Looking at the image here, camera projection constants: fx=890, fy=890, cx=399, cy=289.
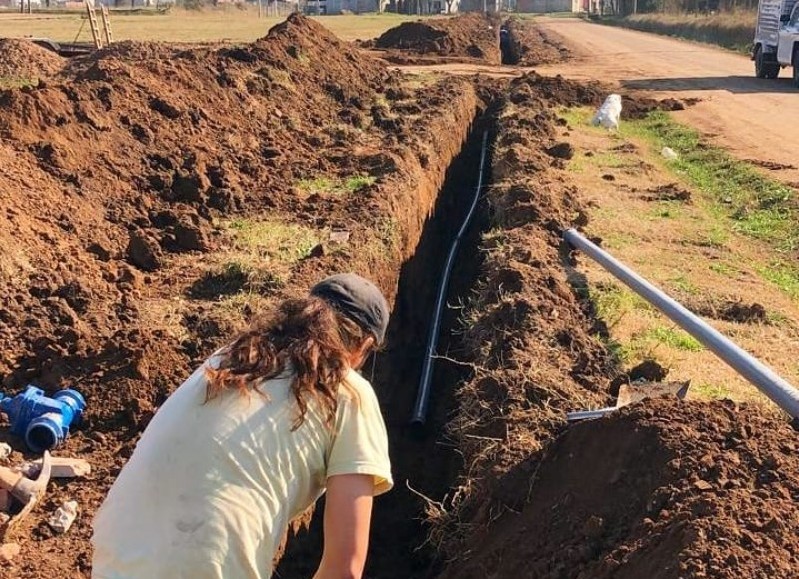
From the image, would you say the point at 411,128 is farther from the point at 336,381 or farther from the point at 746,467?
the point at 336,381

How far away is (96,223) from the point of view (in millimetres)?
8812

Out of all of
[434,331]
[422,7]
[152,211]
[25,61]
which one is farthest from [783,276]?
[422,7]

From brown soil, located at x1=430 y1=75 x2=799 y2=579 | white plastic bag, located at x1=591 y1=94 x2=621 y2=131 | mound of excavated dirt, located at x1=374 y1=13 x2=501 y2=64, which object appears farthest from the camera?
mound of excavated dirt, located at x1=374 y1=13 x2=501 y2=64

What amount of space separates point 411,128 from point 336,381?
1188 cm

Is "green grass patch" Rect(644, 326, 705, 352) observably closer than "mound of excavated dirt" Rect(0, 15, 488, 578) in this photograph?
No

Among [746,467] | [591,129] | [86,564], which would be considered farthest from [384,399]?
[591,129]

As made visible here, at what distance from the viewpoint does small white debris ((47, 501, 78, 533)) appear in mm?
4898

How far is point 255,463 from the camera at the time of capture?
2666 mm

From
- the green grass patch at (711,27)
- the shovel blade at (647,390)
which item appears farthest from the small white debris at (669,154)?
the green grass patch at (711,27)

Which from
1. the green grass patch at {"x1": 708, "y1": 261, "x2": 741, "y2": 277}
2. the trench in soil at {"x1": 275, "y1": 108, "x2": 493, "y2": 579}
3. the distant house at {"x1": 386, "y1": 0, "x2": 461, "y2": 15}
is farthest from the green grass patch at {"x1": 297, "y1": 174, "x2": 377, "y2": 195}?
the distant house at {"x1": 386, "y1": 0, "x2": 461, "y2": 15}

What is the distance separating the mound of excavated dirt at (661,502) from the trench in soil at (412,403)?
123 cm

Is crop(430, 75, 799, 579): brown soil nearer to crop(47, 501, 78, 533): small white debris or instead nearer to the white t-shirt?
the white t-shirt

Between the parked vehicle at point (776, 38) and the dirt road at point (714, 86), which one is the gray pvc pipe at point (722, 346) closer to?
the dirt road at point (714, 86)

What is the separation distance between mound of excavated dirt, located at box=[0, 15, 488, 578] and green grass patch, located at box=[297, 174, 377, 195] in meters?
0.14
